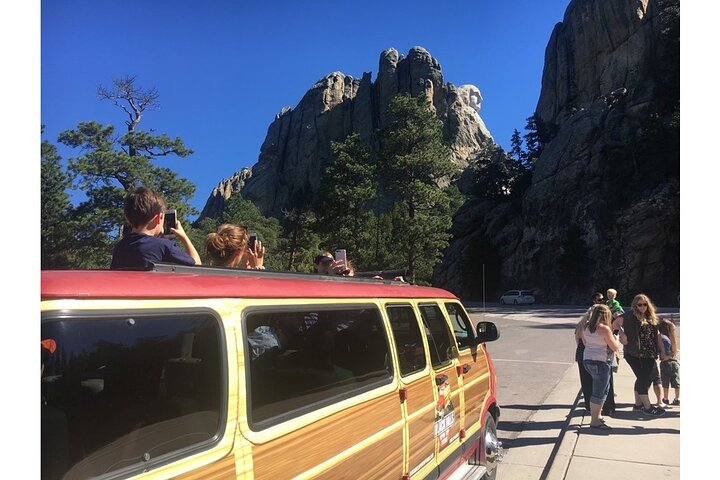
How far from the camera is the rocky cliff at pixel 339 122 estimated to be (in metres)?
89.2

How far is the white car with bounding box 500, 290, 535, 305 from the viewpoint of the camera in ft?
148

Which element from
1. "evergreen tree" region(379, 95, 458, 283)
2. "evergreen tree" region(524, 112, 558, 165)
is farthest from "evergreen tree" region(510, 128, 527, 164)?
"evergreen tree" region(379, 95, 458, 283)

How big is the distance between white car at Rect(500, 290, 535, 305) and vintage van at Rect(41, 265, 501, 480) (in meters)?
44.3

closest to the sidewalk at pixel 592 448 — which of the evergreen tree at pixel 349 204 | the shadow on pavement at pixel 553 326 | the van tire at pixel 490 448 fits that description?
the van tire at pixel 490 448

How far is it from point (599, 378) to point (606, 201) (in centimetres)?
4492

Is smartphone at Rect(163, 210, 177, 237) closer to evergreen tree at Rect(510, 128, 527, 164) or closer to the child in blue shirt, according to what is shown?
the child in blue shirt

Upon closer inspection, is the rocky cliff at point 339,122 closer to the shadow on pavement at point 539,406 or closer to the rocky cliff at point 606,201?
the rocky cliff at point 606,201

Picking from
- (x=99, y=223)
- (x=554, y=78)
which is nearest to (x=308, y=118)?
(x=554, y=78)

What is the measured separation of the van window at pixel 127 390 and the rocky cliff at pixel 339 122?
83.5 m

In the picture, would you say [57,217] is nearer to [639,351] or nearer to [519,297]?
[639,351]
